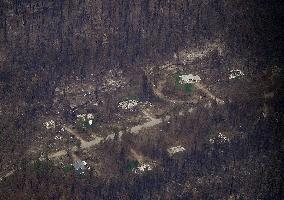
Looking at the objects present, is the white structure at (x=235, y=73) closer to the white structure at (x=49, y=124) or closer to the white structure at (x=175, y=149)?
the white structure at (x=175, y=149)

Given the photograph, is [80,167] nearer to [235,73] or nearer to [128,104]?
[128,104]

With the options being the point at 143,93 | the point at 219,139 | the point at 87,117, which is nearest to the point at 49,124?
the point at 87,117

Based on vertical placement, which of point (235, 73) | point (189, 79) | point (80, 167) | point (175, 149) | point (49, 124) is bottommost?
point (80, 167)

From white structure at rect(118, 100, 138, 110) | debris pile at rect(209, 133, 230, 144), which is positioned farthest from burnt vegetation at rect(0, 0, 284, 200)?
white structure at rect(118, 100, 138, 110)

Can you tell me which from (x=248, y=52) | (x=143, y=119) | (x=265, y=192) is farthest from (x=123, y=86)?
(x=265, y=192)

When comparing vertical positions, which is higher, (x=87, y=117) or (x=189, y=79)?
(x=189, y=79)

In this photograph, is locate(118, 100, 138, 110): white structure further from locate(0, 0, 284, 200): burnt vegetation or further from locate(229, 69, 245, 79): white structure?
locate(229, 69, 245, 79): white structure

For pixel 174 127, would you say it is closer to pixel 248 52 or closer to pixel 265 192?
pixel 265 192

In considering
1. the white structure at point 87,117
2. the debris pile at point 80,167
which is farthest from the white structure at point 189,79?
the debris pile at point 80,167

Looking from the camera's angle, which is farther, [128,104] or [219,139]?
[128,104]

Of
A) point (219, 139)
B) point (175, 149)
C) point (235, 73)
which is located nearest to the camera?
point (175, 149)
